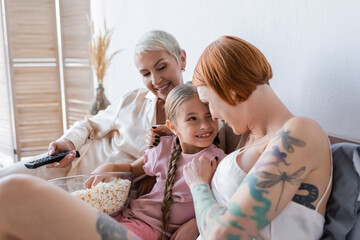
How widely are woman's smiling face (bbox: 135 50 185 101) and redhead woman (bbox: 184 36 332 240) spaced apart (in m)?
0.60

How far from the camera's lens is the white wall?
116 cm

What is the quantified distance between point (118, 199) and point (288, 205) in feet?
2.50

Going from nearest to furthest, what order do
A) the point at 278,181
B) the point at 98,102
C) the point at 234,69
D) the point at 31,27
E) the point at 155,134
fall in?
1. the point at 278,181
2. the point at 234,69
3. the point at 155,134
4. the point at 98,102
5. the point at 31,27

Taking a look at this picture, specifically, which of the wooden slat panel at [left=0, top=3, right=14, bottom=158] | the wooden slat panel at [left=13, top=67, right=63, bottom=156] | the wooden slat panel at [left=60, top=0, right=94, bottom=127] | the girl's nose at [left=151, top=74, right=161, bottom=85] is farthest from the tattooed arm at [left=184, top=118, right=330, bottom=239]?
the wooden slat panel at [left=0, top=3, right=14, bottom=158]

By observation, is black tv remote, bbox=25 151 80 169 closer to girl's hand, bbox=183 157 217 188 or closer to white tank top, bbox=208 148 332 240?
girl's hand, bbox=183 157 217 188

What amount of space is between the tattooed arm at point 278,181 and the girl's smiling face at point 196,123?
0.49 m

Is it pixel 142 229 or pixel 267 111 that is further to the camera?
pixel 142 229

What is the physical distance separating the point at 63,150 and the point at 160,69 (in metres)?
0.68

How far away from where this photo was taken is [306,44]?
4.29ft

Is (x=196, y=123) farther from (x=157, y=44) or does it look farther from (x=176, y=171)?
(x=157, y=44)

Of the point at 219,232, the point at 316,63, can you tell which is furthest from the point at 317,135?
the point at 316,63

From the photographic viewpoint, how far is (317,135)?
88cm

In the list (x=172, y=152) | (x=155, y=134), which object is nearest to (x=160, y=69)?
(x=155, y=134)

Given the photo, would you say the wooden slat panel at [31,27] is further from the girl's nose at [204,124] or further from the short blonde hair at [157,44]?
the girl's nose at [204,124]
